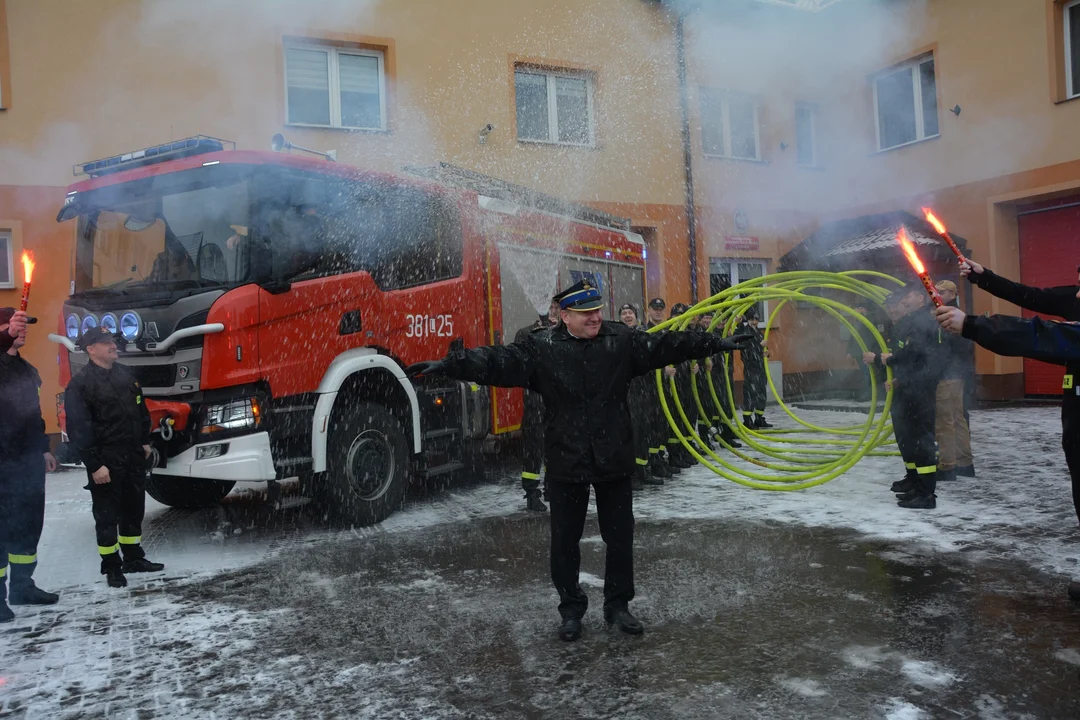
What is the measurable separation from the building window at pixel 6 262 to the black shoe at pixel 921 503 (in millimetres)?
9601

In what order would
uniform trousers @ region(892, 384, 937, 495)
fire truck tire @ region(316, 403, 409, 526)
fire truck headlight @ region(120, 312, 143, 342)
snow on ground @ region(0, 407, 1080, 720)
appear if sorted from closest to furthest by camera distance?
snow on ground @ region(0, 407, 1080, 720) < fire truck headlight @ region(120, 312, 143, 342) < fire truck tire @ region(316, 403, 409, 526) < uniform trousers @ region(892, 384, 937, 495)

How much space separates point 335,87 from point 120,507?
7903 millimetres

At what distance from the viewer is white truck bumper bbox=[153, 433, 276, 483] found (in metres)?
5.43

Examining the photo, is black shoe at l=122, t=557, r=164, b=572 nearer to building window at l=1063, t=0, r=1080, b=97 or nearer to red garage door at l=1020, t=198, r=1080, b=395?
red garage door at l=1020, t=198, r=1080, b=395

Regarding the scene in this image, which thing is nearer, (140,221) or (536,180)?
(140,221)

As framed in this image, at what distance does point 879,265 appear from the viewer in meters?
13.9

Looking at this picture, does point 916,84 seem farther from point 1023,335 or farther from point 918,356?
point 1023,335

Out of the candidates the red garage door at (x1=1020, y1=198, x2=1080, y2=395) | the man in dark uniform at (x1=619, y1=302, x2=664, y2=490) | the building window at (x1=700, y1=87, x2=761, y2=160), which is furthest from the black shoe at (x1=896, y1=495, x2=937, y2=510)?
the building window at (x1=700, y1=87, x2=761, y2=160)

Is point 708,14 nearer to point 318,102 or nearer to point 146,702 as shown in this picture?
point 318,102

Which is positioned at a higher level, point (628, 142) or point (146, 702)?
point (628, 142)

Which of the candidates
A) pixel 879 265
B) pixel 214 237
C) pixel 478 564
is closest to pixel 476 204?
pixel 214 237

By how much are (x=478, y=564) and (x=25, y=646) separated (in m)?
2.36

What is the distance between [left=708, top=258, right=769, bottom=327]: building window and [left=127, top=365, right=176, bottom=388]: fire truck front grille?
35.2 feet

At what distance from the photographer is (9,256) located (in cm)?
981
